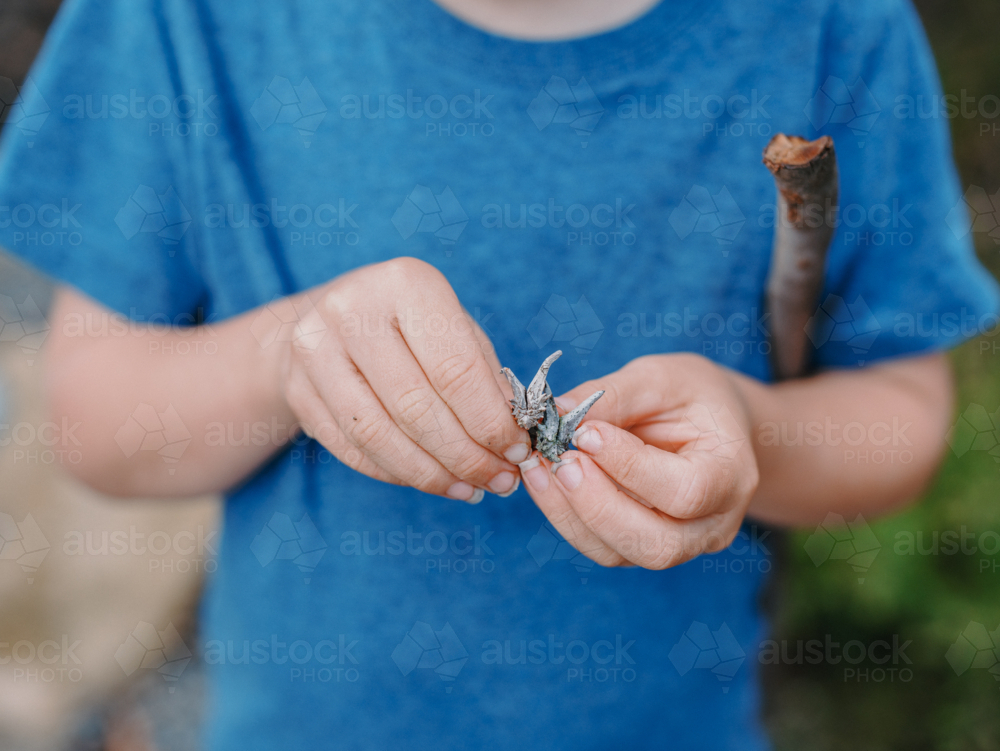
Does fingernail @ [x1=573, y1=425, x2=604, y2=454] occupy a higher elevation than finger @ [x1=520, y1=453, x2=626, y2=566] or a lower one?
higher

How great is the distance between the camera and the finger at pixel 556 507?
74cm

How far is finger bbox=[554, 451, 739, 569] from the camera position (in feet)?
2.29

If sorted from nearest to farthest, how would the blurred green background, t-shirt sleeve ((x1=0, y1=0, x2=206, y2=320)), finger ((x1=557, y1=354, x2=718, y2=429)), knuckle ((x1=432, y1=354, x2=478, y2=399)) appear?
knuckle ((x1=432, y1=354, x2=478, y2=399)) → finger ((x1=557, y1=354, x2=718, y2=429)) → t-shirt sleeve ((x1=0, y1=0, x2=206, y2=320)) → the blurred green background

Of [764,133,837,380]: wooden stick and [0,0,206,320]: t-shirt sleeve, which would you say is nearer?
[764,133,837,380]: wooden stick

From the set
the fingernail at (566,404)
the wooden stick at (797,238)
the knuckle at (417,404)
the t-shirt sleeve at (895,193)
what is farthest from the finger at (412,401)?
the t-shirt sleeve at (895,193)

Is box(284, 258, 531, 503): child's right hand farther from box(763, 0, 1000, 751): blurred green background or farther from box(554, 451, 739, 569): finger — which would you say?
box(763, 0, 1000, 751): blurred green background

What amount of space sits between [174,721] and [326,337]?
2.21 meters

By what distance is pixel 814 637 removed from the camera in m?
2.22

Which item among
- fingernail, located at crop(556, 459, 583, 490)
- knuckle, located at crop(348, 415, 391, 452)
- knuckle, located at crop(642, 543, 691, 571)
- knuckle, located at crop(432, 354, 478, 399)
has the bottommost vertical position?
knuckle, located at crop(642, 543, 691, 571)

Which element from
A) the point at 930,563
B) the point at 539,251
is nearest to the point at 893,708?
the point at 930,563

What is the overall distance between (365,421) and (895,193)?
84 centimetres

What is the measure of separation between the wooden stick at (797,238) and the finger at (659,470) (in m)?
0.29

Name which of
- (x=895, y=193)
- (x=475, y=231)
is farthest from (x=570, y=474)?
(x=895, y=193)

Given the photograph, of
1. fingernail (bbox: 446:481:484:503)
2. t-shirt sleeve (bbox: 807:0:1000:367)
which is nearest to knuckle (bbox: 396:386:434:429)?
fingernail (bbox: 446:481:484:503)
